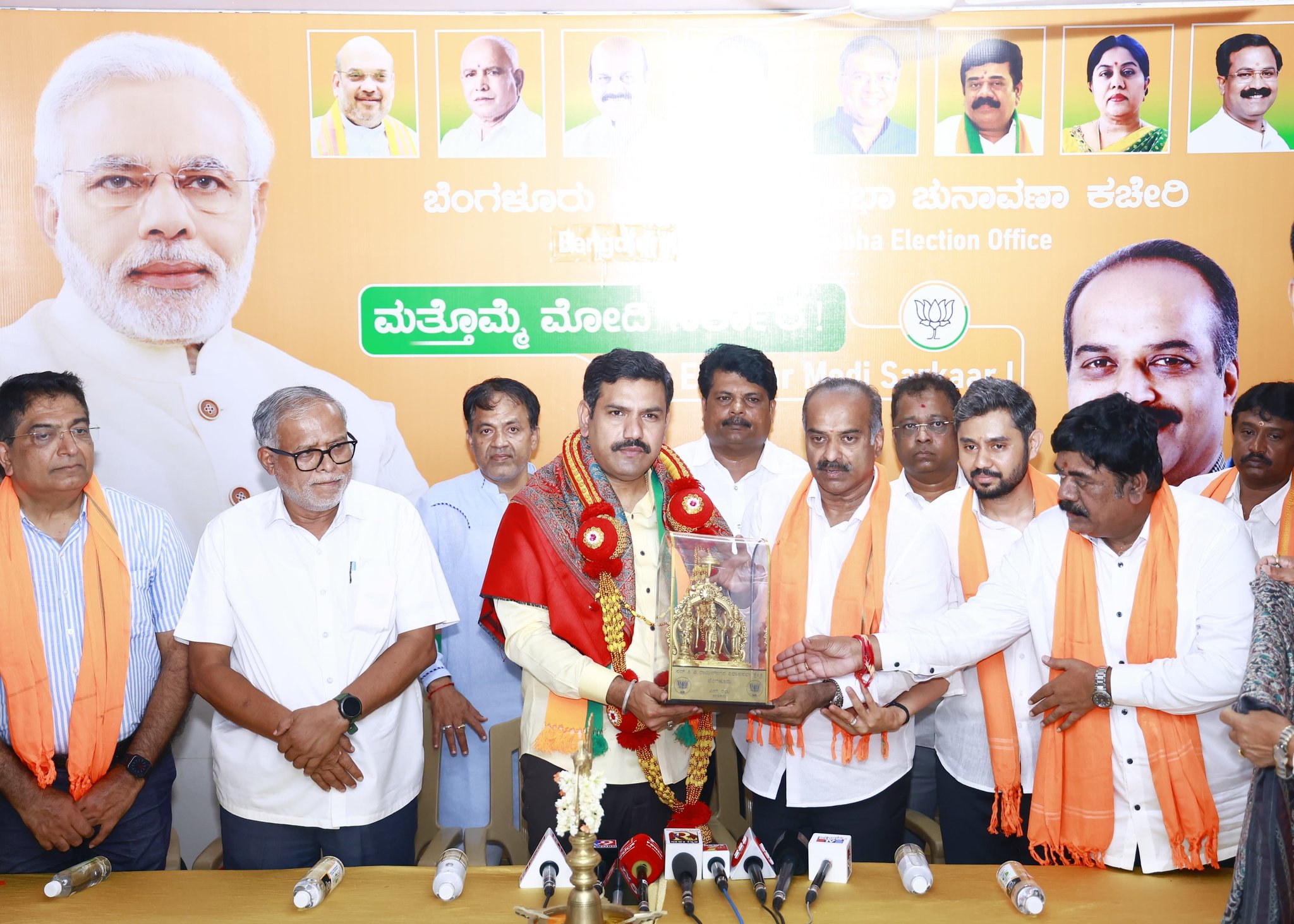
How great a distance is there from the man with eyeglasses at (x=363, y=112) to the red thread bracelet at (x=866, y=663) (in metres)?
2.96

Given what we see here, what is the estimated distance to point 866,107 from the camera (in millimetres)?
4613

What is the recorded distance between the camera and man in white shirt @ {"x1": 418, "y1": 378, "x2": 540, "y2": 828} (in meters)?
4.34

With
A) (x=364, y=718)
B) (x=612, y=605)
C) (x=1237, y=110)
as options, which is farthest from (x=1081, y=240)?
(x=364, y=718)

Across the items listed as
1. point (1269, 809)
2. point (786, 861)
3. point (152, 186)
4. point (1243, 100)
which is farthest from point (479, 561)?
point (1243, 100)

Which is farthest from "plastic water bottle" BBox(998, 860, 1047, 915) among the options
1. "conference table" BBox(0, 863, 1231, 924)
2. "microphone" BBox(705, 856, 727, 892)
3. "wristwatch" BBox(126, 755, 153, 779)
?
"wristwatch" BBox(126, 755, 153, 779)

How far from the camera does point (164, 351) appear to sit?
4703 mm

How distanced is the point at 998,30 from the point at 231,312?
372cm

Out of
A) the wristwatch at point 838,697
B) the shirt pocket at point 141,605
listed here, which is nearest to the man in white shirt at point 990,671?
the wristwatch at point 838,697

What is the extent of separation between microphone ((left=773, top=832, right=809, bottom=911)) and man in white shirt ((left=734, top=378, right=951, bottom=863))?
0.45 metres

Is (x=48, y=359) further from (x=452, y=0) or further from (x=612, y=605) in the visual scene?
(x=612, y=605)

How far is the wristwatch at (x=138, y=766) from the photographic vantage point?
11.2 feet

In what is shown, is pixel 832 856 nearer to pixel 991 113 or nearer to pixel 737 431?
pixel 737 431

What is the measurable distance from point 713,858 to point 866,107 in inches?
132

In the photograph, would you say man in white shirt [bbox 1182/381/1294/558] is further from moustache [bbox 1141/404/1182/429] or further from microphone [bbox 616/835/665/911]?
microphone [bbox 616/835/665/911]
